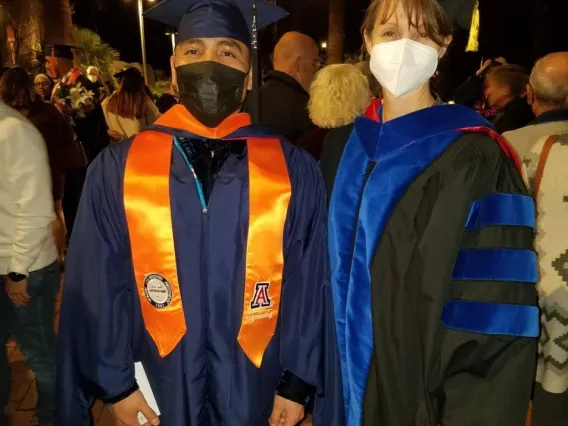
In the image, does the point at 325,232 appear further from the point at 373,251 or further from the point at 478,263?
the point at 478,263

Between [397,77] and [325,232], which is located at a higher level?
[397,77]

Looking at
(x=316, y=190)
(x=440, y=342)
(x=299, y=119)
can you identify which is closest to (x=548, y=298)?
(x=440, y=342)

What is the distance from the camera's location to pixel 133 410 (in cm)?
187

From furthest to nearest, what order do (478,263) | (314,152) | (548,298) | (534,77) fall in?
(314,152), (534,77), (548,298), (478,263)

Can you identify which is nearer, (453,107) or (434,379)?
(434,379)

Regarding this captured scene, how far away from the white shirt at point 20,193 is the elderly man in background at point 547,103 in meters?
2.52

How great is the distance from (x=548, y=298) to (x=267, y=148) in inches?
63.9

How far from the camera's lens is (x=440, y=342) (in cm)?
165

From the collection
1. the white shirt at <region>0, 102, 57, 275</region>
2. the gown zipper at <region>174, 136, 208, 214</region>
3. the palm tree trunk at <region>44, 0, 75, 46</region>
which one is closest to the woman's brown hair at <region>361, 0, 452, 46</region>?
the gown zipper at <region>174, 136, 208, 214</region>

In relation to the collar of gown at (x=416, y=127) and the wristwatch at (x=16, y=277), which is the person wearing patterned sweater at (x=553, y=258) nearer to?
the collar of gown at (x=416, y=127)

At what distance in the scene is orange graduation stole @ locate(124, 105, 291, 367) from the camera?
181cm

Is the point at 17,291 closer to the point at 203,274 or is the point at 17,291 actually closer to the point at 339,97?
the point at 203,274

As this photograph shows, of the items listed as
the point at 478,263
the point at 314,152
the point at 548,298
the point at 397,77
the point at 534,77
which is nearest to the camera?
the point at 478,263

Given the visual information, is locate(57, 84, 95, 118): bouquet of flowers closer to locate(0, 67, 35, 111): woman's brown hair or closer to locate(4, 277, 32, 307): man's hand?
locate(0, 67, 35, 111): woman's brown hair
